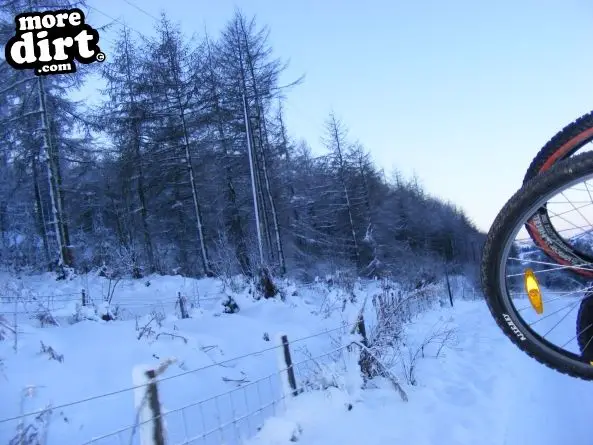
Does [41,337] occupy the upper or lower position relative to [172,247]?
lower

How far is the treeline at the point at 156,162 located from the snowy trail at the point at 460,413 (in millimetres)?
7897

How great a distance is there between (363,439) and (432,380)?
1.91 meters

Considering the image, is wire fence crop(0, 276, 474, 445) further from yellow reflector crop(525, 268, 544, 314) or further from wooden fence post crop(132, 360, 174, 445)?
yellow reflector crop(525, 268, 544, 314)

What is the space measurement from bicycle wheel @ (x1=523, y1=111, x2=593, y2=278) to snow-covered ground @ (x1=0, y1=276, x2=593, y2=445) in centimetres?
130

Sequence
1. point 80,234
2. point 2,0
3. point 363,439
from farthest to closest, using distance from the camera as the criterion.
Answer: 1. point 80,234
2. point 2,0
3. point 363,439

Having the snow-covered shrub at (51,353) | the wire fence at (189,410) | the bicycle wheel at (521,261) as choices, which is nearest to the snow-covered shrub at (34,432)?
the wire fence at (189,410)

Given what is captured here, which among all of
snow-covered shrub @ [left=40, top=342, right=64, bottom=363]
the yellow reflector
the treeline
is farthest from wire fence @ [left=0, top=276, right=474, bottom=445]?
the treeline

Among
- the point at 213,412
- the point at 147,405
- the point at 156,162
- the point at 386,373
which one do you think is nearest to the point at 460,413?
the point at 386,373

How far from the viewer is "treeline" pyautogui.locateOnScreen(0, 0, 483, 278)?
15.8 meters

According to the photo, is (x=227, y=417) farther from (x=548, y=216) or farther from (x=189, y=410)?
(x=548, y=216)

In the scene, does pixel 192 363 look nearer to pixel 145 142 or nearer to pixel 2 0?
pixel 2 0

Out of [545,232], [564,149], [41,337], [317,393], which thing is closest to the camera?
[564,149]

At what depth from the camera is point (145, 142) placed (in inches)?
805

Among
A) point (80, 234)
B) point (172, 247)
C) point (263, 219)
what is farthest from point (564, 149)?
point (80, 234)
